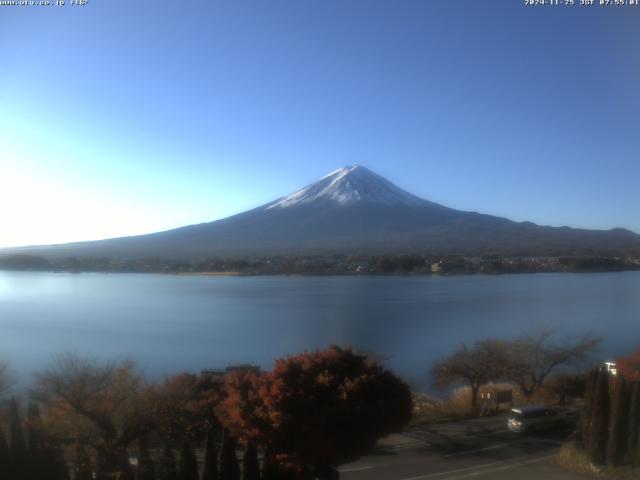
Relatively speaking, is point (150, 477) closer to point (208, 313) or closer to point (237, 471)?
point (237, 471)

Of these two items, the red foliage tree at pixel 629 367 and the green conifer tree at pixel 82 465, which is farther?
the red foliage tree at pixel 629 367

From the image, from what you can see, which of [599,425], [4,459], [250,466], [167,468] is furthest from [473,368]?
[4,459]

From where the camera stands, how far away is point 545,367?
13.2 metres

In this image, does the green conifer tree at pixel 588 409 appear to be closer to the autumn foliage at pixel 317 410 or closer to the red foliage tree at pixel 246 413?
the autumn foliage at pixel 317 410

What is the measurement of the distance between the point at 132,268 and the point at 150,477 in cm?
3109

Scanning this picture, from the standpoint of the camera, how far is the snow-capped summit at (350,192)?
6519 centimetres

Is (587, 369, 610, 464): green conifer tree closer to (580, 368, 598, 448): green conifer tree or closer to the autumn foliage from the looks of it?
(580, 368, 598, 448): green conifer tree

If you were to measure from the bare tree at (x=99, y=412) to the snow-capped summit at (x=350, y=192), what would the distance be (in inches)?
2202

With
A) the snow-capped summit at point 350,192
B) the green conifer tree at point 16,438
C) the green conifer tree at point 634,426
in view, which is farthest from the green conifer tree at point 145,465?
the snow-capped summit at point 350,192

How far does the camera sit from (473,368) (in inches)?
476

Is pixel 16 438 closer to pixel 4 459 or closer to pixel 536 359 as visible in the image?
pixel 4 459

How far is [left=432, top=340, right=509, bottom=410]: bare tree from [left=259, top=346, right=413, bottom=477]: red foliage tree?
20.0ft

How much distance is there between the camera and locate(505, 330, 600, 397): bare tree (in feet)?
41.5

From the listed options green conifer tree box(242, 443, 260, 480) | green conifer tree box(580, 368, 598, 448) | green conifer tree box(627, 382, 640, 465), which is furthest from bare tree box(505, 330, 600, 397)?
green conifer tree box(242, 443, 260, 480)
